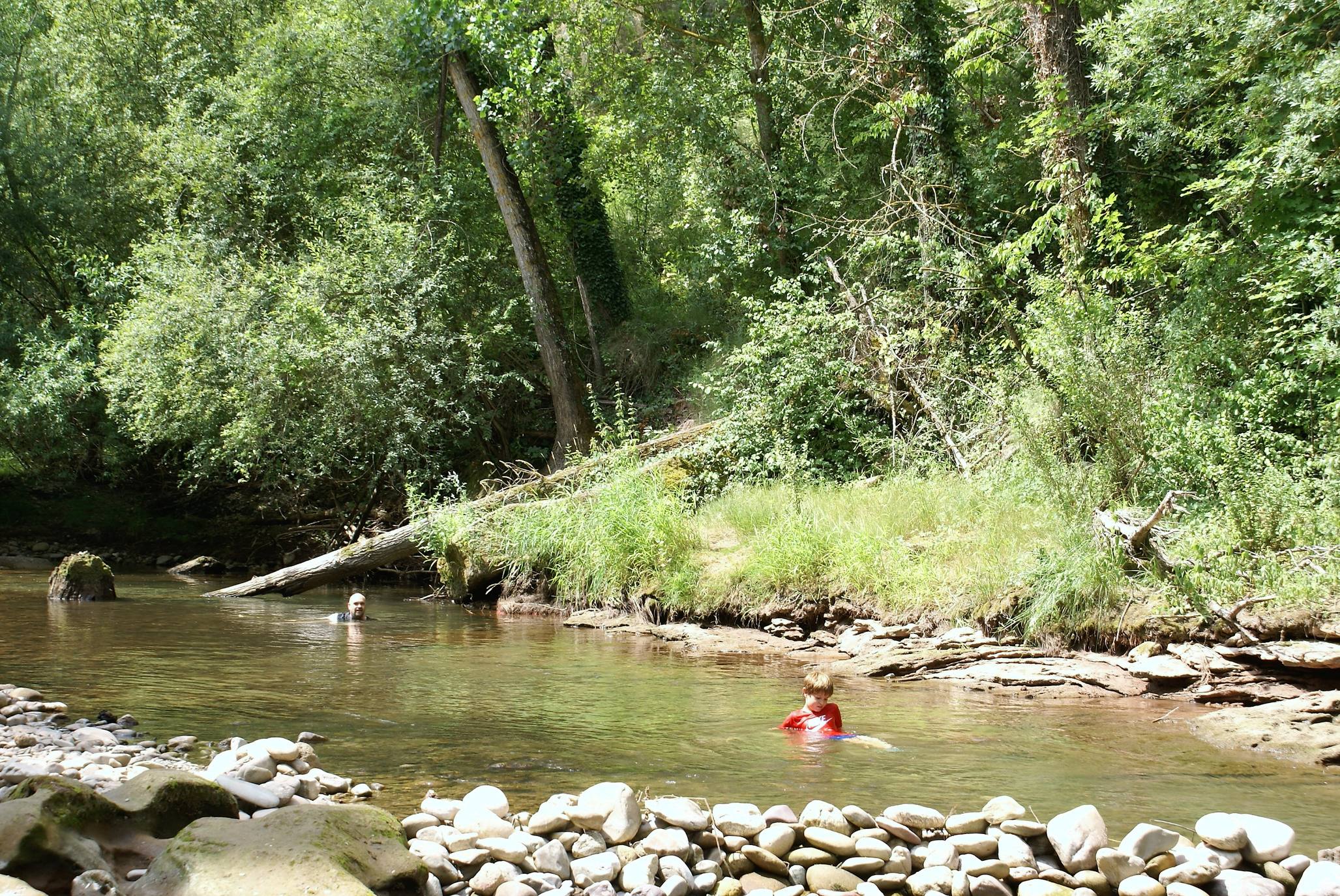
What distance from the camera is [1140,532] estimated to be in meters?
8.10

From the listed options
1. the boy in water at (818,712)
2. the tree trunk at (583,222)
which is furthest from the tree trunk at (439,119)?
the boy in water at (818,712)

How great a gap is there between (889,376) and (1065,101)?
14.1 ft

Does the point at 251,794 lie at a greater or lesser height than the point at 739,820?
greater

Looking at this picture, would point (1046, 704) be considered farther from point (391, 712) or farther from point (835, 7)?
point (835, 7)

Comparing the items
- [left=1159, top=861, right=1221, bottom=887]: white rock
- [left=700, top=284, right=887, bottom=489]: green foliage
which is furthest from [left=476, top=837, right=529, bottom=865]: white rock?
[left=700, top=284, right=887, bottom=489]: green foliage

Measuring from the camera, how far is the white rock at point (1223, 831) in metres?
4.15

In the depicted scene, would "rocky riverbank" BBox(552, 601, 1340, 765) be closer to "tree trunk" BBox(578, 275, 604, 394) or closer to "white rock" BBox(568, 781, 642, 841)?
"white rock" BBox(568, 781, 642, 841)

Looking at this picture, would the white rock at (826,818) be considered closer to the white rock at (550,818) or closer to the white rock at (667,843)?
the white rock at (667,843)

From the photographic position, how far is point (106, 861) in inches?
147

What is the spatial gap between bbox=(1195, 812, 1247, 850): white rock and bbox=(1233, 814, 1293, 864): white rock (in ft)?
0.08

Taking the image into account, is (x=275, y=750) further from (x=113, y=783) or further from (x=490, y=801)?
(x=490, y=801)

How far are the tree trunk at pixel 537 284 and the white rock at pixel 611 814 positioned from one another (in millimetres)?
15005

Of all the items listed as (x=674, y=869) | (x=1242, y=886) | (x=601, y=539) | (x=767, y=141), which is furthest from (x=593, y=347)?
(x=1242, y=886)

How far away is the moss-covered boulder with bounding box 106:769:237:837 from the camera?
398cm
